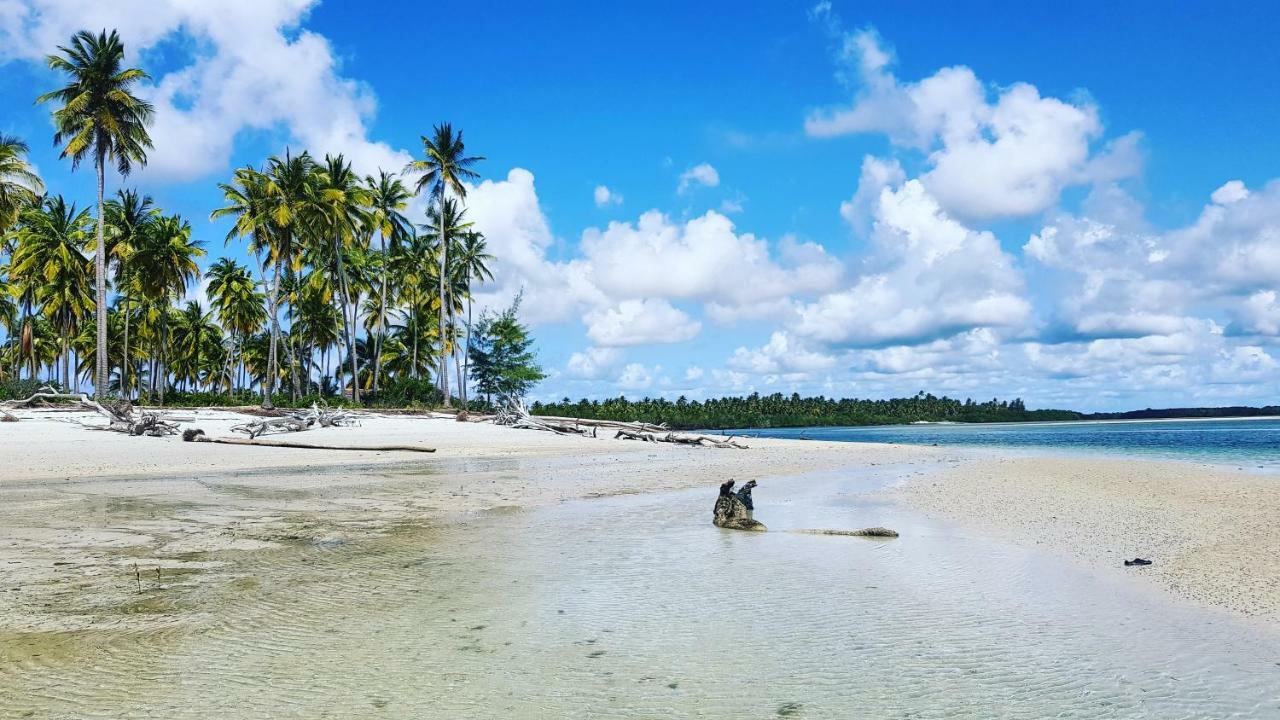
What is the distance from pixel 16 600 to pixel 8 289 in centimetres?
5399

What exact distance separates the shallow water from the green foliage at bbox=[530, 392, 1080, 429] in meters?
86.9

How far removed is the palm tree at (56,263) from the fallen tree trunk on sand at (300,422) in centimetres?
2419

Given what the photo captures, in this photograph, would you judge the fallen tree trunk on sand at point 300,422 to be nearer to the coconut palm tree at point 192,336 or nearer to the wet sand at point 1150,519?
the wet sand at point 1150,519

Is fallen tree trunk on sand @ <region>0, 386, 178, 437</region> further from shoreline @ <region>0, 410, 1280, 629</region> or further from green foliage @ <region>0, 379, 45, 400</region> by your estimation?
green foliage @ <region>0, 379, 45, 400</region>

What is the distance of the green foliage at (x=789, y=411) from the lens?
10731cm

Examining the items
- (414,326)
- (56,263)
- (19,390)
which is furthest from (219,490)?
(414,326)

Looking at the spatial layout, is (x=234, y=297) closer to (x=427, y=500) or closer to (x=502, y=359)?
(x=502, y=359)

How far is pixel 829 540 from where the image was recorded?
28.2 feet

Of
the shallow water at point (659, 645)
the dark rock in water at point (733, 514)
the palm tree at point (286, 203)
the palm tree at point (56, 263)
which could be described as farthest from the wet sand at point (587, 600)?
the palm tree at point (56, 263)

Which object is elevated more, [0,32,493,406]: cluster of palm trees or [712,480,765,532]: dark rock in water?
[0,32,493,406]: cluster of palm trees

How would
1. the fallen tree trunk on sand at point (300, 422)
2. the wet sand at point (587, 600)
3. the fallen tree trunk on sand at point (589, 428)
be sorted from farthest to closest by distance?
the fallen tree trunk on sand at point (589, 428) < the fallen tree trunk on sand at point (300, 422) < the wet sand at point (587, 600)

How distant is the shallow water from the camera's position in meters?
3.68

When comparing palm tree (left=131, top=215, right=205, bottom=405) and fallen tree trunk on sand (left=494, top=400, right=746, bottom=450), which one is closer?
fallen tree trunk on sand (left=494, top=400, right=746, bottom=450)

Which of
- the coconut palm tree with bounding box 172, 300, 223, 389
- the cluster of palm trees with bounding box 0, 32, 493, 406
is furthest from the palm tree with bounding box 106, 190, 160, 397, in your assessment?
the coconut palm tree with bounding box 172, 300, 223, 389
